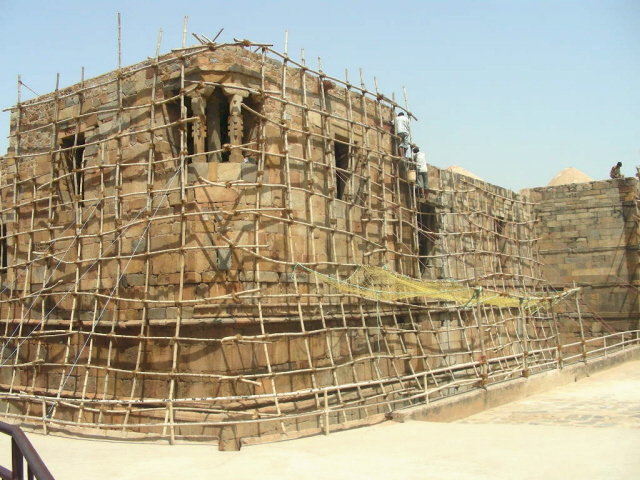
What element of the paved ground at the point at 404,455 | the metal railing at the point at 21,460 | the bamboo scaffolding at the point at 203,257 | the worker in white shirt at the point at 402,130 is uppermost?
the worker in white shirt at the point at 402,130

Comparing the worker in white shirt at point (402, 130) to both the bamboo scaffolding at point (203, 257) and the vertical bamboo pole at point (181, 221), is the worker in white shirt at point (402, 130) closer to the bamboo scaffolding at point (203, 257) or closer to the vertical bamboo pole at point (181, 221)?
the bamboo scaffolding at point (203, 257)

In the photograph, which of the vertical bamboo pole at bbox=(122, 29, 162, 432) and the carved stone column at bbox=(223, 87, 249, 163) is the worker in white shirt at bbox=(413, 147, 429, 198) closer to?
the carved stone column at bbox=(223, 87, 249, 163)

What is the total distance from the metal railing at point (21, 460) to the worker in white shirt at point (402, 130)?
999 centimetres

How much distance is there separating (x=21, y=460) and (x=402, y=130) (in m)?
10.1

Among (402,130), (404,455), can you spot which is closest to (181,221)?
(404,455)

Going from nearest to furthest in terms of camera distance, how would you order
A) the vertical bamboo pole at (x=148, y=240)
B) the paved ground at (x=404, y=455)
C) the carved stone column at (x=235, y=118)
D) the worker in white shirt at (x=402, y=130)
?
the paved ground at (x=404, y=455), the vertical bamboo pole at (x=148, y=240), the carved stone column at (x=235, y=118), the worker in white shirt at (x=402, y=130)

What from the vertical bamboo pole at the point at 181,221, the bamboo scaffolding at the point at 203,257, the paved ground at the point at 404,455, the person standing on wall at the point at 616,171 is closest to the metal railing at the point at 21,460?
the paved ground at the point at 404,455

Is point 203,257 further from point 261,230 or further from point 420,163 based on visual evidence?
point 420,163

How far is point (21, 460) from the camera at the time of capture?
128 inches

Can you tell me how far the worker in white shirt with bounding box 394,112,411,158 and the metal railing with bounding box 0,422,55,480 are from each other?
9985mm

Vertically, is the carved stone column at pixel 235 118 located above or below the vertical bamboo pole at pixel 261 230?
above

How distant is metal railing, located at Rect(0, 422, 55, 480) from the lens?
2.85m

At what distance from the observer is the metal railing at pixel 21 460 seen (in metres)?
2.85

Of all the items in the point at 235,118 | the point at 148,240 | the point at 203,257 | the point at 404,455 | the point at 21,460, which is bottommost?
the point at 404,455
